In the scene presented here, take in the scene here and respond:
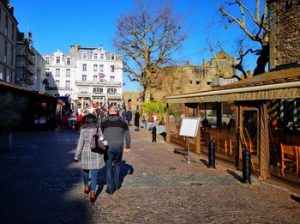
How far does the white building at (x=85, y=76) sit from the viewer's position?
8500cm

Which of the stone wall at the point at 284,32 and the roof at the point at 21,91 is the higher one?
the stone wall at the point at 284,32

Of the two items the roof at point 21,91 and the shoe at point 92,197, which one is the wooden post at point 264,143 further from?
the roof at point 21,91

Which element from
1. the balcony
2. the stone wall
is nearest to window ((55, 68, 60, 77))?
the balcony

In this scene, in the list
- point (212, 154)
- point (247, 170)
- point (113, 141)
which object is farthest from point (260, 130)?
point (113, 141)

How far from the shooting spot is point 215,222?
5684 millimetres

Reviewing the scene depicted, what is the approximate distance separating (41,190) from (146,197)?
222 centimetres

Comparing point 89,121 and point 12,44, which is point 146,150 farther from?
point 12,44

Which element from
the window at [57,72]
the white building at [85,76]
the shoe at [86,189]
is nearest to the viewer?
the shoe at [86,189]

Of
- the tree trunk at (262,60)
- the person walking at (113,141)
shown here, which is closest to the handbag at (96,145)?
the person walking at (113,141)

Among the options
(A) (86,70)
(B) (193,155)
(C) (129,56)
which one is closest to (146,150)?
(B) (193,155)

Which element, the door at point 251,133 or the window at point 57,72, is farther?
the window at point 57,72

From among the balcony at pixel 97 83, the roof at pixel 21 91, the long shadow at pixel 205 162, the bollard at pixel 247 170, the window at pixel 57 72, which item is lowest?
the long shadow at pixel 205 162

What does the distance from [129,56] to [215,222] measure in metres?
32.8

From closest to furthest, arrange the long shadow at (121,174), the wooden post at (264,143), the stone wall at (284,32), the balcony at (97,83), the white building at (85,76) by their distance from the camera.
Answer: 1. the long shadow at (121,174)
2. the wooden post at (264,143)
3. the stone wall at (284,32)
4. the balcony at (97,83)
5. the white building at (85,76)
